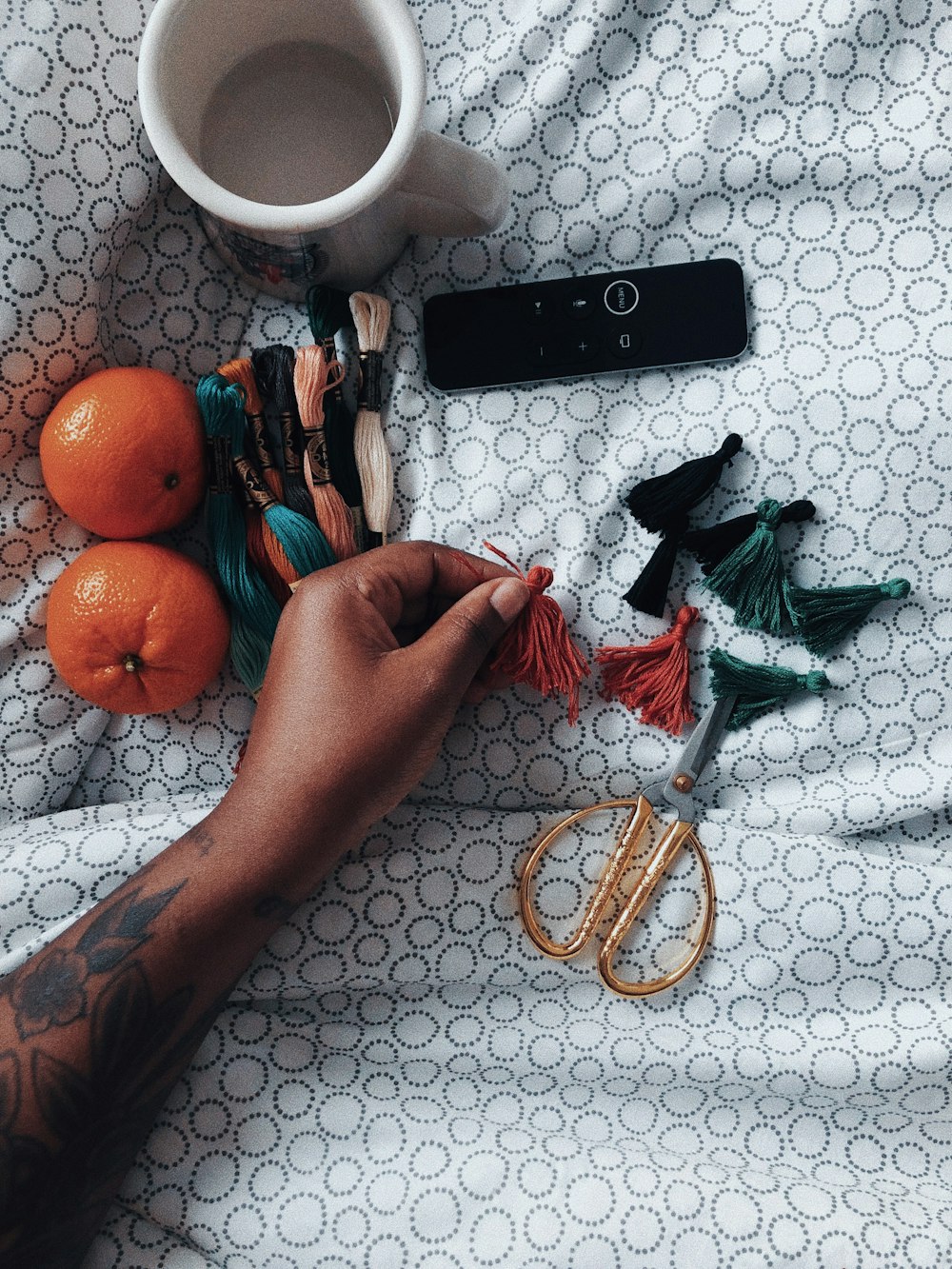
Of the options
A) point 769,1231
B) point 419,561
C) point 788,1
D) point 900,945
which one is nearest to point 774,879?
point 900,945

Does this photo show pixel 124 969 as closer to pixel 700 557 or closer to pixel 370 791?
pixel 370 791

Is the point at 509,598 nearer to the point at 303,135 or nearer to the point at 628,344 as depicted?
the point at 628,344

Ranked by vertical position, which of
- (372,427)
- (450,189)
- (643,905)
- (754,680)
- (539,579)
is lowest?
(643,905)

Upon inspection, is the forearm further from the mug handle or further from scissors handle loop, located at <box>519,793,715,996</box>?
the mug handle

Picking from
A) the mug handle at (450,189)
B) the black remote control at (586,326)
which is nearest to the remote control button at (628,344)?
the black remote control at (586,326)

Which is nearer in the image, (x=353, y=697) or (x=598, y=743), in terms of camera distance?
(x=353, y=697)

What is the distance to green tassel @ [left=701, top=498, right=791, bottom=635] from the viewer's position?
2.48 feet

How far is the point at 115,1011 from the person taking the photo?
0.66 metres

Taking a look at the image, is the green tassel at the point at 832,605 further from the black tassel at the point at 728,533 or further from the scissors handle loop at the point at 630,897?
the scissors handle loop at the point at 630,897

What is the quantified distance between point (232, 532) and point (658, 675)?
345mm

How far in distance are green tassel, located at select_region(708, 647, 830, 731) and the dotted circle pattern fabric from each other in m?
0.02

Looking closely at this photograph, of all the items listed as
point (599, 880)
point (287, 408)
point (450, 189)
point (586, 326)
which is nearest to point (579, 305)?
point (586, 326)

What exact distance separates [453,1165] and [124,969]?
291 millimetres

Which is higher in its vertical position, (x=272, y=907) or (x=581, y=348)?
(x=581, y=348)
